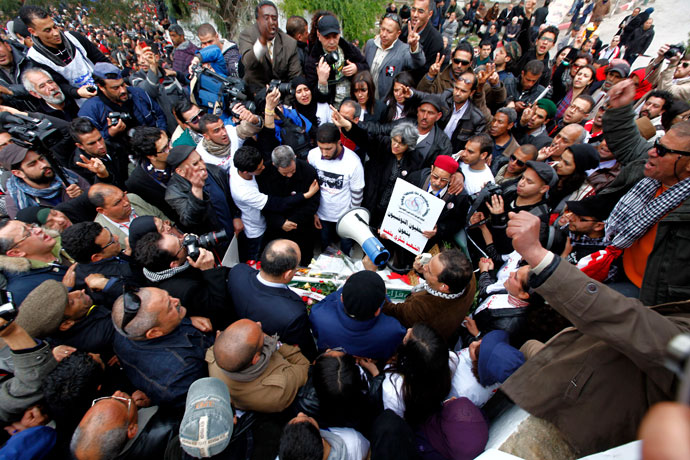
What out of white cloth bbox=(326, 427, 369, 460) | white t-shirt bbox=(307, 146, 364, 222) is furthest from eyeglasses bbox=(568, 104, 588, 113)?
white cloth bbox=(326, 427, 369, 460)

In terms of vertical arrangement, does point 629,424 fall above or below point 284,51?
below

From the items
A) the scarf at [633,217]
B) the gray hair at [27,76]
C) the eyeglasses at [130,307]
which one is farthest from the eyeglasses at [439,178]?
the gray hair at [27,76]

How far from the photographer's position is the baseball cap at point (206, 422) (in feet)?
4.93

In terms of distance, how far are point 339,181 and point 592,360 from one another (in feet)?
9.45

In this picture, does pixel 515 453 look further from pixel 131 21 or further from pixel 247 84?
pixel 131 21

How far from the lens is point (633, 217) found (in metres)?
2.44

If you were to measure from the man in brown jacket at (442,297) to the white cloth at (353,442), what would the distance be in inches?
36.2

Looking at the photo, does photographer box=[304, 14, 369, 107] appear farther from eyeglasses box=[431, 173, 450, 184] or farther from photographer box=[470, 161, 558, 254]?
photographer box=[470, 161, 558, 254]

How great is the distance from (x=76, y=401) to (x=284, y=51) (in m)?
5.42

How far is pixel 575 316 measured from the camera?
1.27 metres

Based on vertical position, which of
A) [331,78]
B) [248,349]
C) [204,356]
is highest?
[331,78]

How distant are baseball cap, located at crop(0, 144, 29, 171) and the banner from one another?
3.78 m

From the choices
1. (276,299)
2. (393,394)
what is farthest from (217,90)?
(393,394)

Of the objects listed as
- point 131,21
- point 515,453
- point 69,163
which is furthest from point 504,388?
point 131,21
